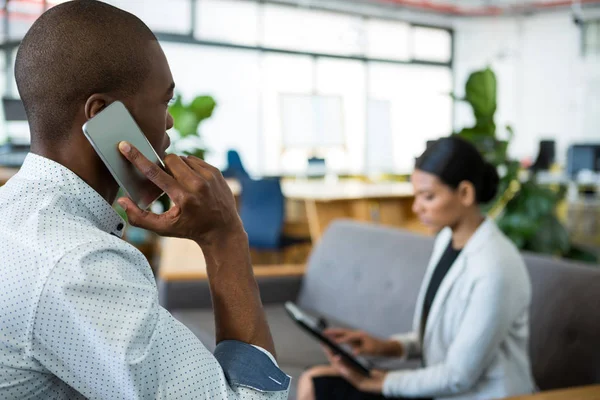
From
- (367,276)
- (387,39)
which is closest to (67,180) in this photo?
(367,276)

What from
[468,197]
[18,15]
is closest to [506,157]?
[468,197]

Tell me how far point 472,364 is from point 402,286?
1.15 m

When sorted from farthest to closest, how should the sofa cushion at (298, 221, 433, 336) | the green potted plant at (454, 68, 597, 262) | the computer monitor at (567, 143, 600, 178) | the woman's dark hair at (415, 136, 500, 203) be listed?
1. the computer monitor at (567, 143, 600, 178)
2. the green potted plant at (454, 68, 597, 262)
3. the sofa cushion at (298, 221, 433, 336)
4. the woman's dark hair at (415, 136, 500, 203)

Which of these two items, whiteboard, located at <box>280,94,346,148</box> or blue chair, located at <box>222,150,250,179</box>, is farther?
whiteboard, located at <box>280,94,346,148</box>

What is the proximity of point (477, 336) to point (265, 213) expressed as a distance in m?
3.91

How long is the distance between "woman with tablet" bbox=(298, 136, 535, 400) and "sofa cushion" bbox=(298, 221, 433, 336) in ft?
2.56

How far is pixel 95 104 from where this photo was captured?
0.82 m

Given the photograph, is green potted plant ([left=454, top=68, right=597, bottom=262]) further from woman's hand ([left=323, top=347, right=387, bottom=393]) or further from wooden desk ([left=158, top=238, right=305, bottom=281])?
woman's hand ([left=323, top=347, right=387, bottom=393])

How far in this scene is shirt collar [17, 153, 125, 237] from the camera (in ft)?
2.74

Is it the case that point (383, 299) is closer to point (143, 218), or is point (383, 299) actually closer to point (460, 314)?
point (460, 314)

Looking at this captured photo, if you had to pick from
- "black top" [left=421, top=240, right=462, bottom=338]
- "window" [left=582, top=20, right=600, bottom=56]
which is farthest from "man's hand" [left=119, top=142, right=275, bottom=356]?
"window" [left=582, top=20, right=600, bottom=56]

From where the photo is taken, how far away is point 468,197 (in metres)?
1.95

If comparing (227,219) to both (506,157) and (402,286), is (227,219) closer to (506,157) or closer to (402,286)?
(402,286)

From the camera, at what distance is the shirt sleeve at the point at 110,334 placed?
2.35ft
